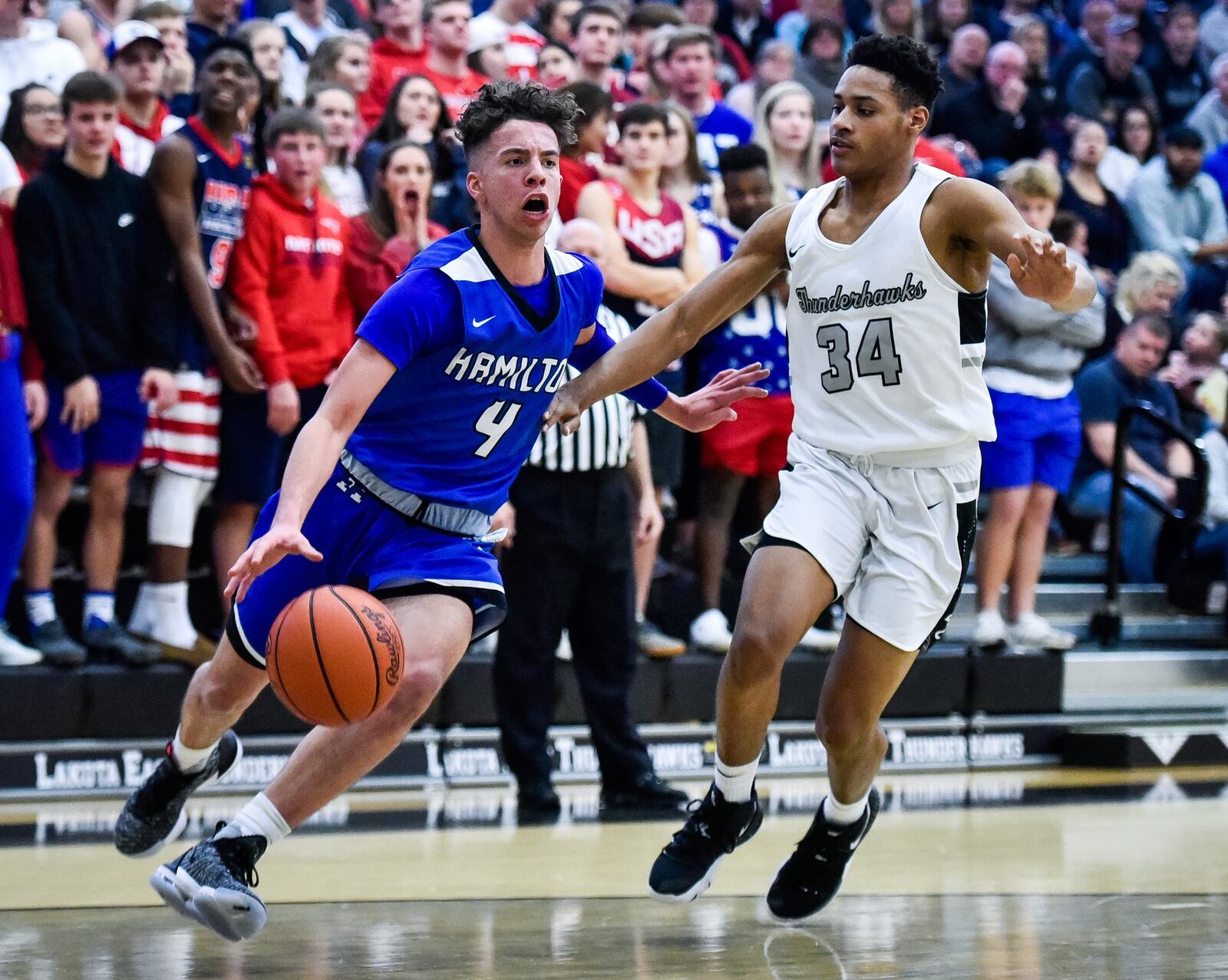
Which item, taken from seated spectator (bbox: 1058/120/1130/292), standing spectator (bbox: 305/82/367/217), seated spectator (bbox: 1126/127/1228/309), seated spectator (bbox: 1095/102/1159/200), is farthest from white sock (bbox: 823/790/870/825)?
seated spectator (bbox: 1095/102/1159/200)

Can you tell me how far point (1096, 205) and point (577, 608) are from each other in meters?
5.67

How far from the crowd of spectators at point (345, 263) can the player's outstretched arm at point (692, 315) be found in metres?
2.14

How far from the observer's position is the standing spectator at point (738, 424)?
7.96 m

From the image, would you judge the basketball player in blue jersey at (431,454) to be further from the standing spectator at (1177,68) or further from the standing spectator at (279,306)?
the standing spectator at (1177,68)

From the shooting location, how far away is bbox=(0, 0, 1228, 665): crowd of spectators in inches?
280

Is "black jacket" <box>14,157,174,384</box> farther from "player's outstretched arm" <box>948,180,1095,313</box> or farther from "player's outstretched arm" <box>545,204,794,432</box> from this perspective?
"player's outstretched arm" <box>948,180,1095,313</box>

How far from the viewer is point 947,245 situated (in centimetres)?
472

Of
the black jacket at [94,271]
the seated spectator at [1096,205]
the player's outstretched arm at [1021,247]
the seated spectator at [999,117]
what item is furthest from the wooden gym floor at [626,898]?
the seated spectator at [999,117]

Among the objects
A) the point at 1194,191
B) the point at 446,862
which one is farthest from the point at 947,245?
the point at 1194,191

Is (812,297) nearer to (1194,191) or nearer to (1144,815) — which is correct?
(1144,815)

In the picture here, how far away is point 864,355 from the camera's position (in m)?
4.79

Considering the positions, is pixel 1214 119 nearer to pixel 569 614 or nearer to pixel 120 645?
pixel 569 614

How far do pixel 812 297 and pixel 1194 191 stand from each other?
736cm

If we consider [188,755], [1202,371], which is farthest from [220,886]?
[1202,371]
